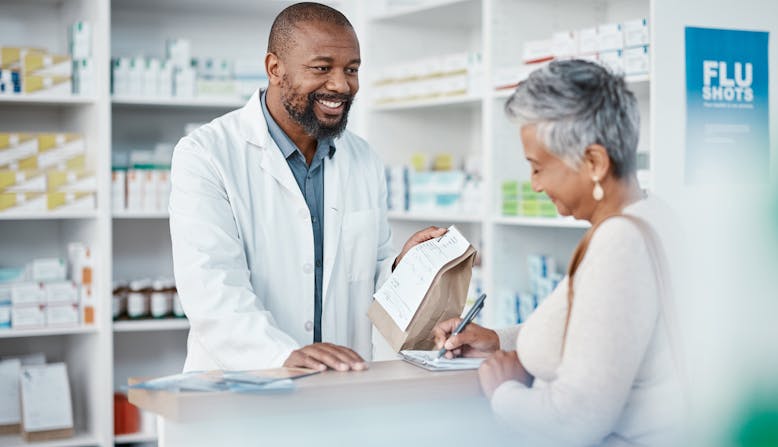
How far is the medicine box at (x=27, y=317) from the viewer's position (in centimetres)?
383

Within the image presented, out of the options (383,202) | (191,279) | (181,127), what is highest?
(181,127)

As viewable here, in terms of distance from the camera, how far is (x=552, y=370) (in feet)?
4.92

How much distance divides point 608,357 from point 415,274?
2.41 feet

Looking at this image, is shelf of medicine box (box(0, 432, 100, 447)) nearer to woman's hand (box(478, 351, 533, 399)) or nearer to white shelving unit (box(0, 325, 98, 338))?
white shelving unit (box(0, 325, 98, 338))

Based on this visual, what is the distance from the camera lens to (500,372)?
5.40 feet

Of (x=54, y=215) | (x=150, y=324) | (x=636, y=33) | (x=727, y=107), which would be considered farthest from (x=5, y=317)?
(x=727, y=107)

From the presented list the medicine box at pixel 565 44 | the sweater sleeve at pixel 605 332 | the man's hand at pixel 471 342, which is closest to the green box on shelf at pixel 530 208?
the medicine box at pixel 565 44

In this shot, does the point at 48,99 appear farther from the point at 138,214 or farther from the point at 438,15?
the point at 438,15

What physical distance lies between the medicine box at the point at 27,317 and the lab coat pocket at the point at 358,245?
1.89 meters

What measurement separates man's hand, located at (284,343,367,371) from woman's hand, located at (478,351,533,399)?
0.24m

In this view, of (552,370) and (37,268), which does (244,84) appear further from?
(552,370)

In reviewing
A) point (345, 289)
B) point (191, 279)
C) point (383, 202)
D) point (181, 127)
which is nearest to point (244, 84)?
point (181, 127)

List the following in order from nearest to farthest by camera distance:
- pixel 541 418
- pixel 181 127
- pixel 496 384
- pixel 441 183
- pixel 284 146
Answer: pixel 541 418, pixel 496 384, pixel 284 146, pixel 441 183, pixel 181 127

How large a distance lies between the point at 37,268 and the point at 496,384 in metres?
2.86
